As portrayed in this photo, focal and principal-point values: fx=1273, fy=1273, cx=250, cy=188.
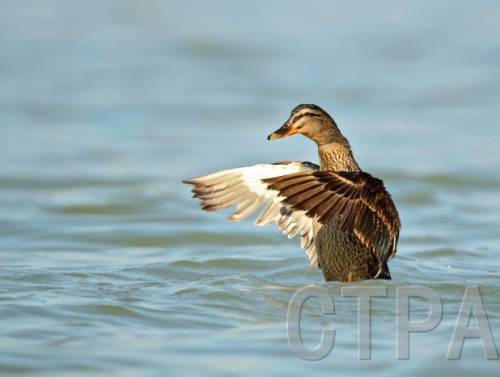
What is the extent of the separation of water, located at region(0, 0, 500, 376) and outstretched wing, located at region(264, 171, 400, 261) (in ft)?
1.46

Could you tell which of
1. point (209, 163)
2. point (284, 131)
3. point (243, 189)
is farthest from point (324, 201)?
point (209, 163)

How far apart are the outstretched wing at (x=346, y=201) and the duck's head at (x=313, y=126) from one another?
28.7 inches

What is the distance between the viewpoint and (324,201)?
7770 mm

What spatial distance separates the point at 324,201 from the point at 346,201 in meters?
0.17

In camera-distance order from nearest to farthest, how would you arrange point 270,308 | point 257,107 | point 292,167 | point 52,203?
1. point 270,308
2. point 292,167
3. point 52,203
4. point 257,107

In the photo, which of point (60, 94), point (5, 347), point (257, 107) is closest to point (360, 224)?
point (5, 347)

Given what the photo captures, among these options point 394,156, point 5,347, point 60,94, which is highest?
point 60,94

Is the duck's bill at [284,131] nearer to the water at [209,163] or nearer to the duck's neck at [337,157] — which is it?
the duck's neck at [337,157]

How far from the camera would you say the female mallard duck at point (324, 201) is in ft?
25.6

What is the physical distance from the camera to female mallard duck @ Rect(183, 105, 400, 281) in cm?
781

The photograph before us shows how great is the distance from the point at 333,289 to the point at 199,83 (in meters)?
9.72

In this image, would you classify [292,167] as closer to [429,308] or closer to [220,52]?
[429,308]

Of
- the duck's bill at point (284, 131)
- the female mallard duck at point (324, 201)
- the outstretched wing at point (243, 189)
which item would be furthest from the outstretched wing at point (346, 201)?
the duck's bill at point (284, 131)

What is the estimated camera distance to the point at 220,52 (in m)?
19.1
